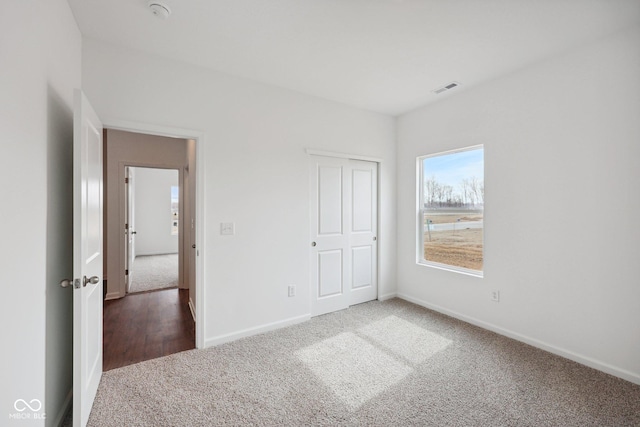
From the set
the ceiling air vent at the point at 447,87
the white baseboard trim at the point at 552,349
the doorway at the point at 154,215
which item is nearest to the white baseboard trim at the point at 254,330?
the white baseboard trim at the point at 552,349

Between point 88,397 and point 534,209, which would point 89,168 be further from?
point 534,209

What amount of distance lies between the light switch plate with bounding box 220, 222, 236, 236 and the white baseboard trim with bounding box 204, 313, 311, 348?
3.36ft

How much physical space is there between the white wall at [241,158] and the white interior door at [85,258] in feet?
1.99

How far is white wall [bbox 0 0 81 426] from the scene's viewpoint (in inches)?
46.0

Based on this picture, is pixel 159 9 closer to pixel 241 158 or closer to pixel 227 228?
pixel 241 158

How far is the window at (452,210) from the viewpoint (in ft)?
11.0

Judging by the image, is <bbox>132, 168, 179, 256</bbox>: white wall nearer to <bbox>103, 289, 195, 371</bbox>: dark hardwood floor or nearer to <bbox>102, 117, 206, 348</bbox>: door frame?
<bbox>103, 289, 195, 371</bbox>: dark hardwood floor

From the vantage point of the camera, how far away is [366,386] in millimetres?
2170

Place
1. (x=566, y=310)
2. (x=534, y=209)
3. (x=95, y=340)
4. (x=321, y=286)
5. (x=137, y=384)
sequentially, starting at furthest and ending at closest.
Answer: (x=321, y=286)
(x=534, y=209)
(x=566, y=310)
(x=137, y=384)
(x=95, y=340)

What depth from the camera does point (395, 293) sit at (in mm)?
4320

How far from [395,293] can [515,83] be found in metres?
3.02

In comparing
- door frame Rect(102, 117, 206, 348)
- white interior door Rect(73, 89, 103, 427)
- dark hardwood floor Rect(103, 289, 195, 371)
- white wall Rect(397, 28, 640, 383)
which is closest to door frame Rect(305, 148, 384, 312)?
white wall Rect(397, 28, 640, 383)

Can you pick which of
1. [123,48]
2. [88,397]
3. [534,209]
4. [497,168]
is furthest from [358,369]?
[123,48]

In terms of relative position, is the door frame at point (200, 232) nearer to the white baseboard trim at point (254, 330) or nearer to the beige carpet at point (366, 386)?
the white baseboard trim at point (254, 330)
